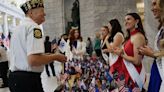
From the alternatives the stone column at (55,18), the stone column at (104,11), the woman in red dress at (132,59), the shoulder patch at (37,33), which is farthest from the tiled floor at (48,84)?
the stone column at (55,18)

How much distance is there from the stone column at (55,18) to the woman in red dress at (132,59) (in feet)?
54.6

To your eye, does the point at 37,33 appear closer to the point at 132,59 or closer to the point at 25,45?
the point at 25,45

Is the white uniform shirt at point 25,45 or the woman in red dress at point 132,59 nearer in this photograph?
the white uniform shirt at point 25,45

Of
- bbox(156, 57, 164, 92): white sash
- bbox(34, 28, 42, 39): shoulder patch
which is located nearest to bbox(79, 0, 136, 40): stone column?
bbox(34, 28, 42, 39): shoulder patch

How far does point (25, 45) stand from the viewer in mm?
4078

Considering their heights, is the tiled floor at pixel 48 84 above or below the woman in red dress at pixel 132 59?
below

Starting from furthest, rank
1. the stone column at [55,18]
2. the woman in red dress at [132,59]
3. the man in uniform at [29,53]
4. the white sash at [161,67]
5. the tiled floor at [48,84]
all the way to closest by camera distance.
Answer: the stone column at [55,18] < the tiled floor at [48,84] < the woman in red dress at [132,59] < the man in uniform at [29,53] < the white sash at [161,67]

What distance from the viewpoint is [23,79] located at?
4.12 m

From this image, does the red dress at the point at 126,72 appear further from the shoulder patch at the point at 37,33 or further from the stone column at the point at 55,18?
the stone column at the point at 55,18

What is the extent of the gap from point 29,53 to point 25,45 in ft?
0.50

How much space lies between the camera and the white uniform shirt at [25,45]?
3988 millimetres

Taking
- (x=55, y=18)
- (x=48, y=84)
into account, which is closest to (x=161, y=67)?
(x=48, y=84)

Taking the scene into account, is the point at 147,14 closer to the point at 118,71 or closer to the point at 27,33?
the point at 118,71

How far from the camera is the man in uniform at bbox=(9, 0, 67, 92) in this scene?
3986 millimetres
